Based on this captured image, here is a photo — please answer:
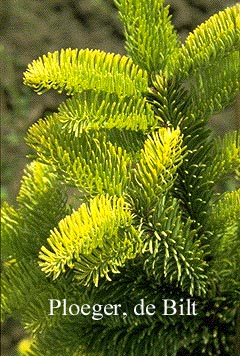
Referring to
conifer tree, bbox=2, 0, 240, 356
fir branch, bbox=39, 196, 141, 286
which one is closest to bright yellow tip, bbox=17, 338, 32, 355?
conifer tree, bbox=2, 0, 240, 356

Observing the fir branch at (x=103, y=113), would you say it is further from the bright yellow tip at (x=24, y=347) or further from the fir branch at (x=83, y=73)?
the bright yellow tip at (x=24, y=347)

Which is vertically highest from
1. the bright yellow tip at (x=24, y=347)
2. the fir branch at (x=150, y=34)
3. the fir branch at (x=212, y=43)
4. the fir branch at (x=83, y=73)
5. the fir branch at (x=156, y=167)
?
the fir branch at (x=150, y=34)

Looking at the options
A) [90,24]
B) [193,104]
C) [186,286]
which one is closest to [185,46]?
[193,104]

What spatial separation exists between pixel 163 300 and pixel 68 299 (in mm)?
64

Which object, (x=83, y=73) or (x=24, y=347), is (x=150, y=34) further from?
(x=24, y=347)

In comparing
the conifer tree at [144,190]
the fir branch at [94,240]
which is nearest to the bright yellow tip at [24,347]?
the conifer tree at [144,190]

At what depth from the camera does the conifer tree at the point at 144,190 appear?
370 mm

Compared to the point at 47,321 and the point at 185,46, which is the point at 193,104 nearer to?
the point at 185,46

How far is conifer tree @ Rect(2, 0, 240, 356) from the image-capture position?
370mm

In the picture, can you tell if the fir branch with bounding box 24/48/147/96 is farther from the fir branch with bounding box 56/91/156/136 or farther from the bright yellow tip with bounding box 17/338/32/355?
the bright yellow tip with bounding box 17/338/32/355

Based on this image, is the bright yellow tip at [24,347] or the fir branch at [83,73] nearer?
the fir branch at [83,73]

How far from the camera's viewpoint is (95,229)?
0.35 m

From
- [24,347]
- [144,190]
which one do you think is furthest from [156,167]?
[24,347]

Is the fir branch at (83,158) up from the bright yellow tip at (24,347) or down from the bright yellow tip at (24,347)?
up
